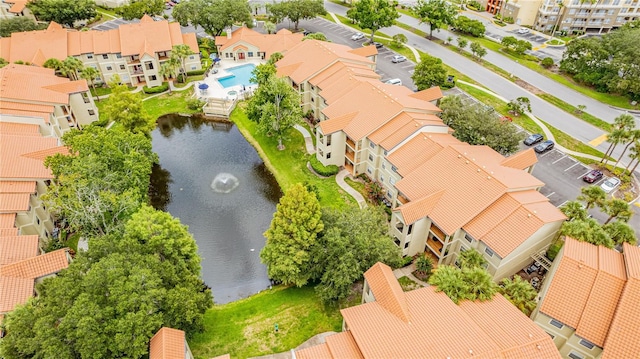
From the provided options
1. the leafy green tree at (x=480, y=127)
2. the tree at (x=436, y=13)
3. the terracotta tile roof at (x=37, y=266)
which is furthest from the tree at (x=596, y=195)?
the tree at (x=436, y=13)

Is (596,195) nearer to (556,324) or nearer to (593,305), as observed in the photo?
(593,305)

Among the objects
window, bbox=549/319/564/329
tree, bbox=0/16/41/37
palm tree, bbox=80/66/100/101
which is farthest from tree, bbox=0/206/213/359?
tree, bbox=0/16/41/37

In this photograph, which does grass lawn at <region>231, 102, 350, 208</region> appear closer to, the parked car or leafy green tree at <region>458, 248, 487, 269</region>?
leafy green tree at <region>458, 248, 487, 269</region>

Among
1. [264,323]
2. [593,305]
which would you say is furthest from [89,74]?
[593,305]

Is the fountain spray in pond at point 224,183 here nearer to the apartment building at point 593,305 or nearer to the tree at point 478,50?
the apartment building at point 593,305

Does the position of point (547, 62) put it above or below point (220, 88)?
above
